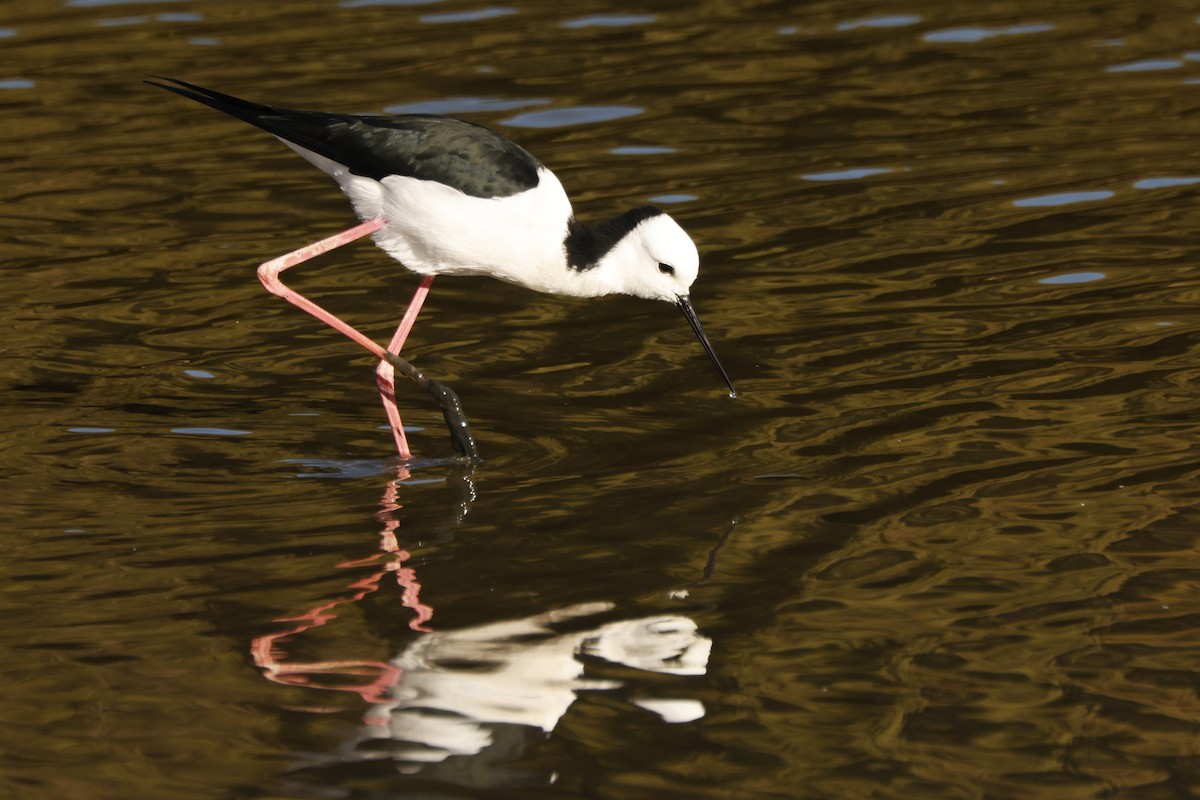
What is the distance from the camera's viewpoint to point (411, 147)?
6785 mm

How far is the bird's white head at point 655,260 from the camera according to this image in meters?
6.72

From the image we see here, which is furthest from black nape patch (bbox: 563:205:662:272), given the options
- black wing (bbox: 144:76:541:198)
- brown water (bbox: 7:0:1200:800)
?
brown water (bbox: 7:0:1200:800)

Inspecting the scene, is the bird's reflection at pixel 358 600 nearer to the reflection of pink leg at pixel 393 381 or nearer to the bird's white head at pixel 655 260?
the reflection of pink leg at pixel 393 381

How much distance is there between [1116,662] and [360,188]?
11.5 feet

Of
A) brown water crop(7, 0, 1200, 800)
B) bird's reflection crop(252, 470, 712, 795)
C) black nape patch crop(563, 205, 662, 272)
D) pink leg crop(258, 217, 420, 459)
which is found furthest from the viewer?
pink leg crop(258, 217, 420, 459)

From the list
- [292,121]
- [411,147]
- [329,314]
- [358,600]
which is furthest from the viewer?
[329,314]

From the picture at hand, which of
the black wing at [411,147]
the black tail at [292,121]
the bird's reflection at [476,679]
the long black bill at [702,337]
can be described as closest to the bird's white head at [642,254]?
the long black bill at [702,337]

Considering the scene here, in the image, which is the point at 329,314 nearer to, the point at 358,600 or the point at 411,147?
the point at 411,147

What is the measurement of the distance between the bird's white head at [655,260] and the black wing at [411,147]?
1.39 ft

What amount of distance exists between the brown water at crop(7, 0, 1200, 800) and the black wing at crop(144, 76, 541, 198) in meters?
0.93

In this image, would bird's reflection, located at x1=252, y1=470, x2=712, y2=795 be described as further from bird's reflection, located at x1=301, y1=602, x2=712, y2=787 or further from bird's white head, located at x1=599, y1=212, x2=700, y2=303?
bird's white head, located at x1=599, y1=212, x2=700, y2=303

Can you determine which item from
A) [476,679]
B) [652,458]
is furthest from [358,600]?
[652,458]

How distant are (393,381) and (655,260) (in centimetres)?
116

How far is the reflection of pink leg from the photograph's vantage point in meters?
6.66
